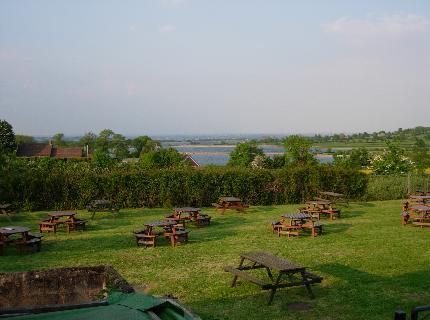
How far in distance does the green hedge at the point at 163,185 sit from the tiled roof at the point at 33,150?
1760 inches

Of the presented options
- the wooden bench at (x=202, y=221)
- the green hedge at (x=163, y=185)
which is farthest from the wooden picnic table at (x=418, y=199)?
the wooden bench at (x=202, y=221)

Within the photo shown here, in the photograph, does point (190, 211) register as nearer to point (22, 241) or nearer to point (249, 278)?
point (22, 241)

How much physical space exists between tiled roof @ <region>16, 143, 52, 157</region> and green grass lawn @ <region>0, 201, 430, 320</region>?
50.6m

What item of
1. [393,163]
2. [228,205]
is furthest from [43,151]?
[228,205]

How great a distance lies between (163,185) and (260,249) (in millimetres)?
9947

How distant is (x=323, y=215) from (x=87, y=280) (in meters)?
13.6

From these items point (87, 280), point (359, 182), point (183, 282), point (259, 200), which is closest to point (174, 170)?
point (259, 200)

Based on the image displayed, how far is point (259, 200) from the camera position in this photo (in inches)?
918

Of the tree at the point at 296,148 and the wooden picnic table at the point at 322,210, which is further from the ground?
the tree at the point at 296,148

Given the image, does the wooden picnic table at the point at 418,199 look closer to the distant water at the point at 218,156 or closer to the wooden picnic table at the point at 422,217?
the wooden picnic table at the point at 422,217

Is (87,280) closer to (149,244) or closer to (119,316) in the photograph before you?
(119,316)

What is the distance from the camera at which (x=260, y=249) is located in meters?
13.0

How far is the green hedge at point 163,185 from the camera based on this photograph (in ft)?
70.7

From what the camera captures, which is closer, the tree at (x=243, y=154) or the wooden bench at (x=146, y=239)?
the wooden bench at (x=146, y=239)
